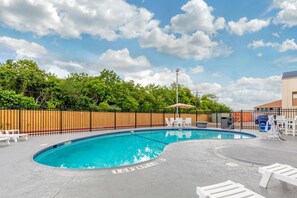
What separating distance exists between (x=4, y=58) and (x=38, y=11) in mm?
11926

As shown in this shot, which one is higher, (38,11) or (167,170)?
(38,11)

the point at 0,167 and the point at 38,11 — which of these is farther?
the point at 38,11

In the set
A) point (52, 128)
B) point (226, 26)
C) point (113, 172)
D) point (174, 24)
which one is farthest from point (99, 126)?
point (226, 26)

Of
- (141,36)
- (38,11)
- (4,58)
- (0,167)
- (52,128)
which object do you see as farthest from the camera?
(4,58)

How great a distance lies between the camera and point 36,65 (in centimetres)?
1945

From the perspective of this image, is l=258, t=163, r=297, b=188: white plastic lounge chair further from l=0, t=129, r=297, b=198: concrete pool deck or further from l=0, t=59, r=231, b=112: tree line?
l=0, t=59, r=231, b=112: tree line

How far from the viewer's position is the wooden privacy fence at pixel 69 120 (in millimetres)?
9375

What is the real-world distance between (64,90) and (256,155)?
17656 mm

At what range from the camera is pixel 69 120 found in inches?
464

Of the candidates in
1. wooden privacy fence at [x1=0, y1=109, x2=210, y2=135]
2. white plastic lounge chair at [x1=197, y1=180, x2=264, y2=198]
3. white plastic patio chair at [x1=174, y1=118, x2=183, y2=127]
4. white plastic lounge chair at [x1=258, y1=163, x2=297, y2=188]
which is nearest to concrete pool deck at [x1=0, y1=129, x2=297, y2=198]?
white plastic lounge chair at [x1=258, y1=163, x2=297, y2=188]

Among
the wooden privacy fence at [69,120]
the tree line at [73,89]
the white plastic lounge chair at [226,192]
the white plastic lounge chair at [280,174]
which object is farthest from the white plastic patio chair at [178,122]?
the white plastic lounge chair at [226,192]

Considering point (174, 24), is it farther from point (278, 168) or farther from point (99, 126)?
point (278, 168)

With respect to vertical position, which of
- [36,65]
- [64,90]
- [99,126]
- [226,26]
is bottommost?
[99,126]

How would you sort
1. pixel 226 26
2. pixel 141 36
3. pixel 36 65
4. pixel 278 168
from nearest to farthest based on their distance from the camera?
1. pixel 278 168
2. pixel 226 26
3. pixel 141 36
4. pixel 36 65
